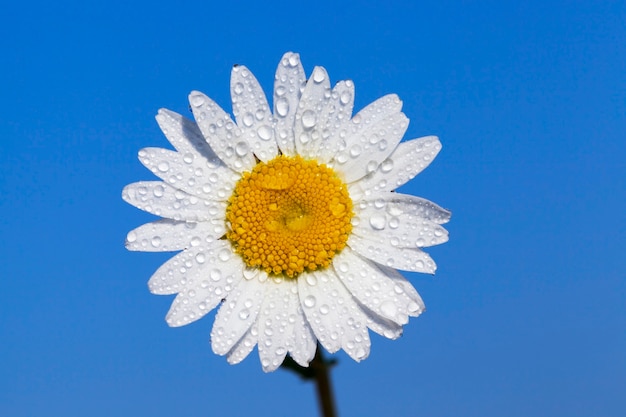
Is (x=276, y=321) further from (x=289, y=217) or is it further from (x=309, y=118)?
(x=309, y=118)

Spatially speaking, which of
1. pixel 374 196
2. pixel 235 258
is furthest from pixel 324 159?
pixel 235 258

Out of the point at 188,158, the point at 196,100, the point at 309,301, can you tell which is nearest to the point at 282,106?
the point at 196,100

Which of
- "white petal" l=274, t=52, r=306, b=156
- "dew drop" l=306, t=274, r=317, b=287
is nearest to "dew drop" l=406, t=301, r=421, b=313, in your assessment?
"dew drop" l=306, t=274, r=317, b=287

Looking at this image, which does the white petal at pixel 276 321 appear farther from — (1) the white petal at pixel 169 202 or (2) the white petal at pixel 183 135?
(2) the white petal at pixel 183 135

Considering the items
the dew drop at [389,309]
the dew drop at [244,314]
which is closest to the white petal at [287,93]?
the dew drop at [244,314]

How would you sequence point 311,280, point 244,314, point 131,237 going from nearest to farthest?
point 131,237
point 244,314
point 311,280

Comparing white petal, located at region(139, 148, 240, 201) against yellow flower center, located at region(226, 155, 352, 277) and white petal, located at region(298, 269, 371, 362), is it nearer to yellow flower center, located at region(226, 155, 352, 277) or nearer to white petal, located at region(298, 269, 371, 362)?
yellow flower center, located at region(226, 155, 352, 277)

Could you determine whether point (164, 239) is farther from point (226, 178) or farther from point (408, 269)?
point (408, 269)

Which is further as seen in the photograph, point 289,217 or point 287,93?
point 289,217
